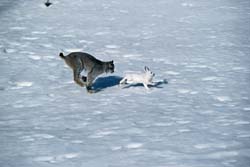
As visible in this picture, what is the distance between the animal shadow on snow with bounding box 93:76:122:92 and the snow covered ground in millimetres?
21

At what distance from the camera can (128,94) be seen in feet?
29.2

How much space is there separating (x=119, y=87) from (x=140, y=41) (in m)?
4.57

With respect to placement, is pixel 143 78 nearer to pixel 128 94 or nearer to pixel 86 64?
pixel 128 94

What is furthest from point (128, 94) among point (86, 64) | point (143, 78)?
point (86, 64)

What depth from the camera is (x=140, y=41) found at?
13758 millimetres

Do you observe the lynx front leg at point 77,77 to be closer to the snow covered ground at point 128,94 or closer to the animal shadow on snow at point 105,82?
the snow covered ground at point 128,94

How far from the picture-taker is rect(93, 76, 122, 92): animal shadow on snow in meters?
9.45

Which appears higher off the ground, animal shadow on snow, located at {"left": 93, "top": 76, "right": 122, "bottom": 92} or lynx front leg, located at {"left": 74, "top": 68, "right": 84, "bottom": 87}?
lynx front leg, located at {"left": 74, "top": 68, "right": 84, "bottom": 87}

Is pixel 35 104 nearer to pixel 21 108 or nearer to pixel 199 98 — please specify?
pixel 21 108

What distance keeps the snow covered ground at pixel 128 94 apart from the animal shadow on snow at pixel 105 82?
0.07 ft

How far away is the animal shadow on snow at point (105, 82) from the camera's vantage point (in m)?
9.45

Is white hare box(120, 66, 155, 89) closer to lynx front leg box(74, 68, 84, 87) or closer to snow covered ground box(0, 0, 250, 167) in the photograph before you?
snow covered ground box(0, 0, 250, 167)

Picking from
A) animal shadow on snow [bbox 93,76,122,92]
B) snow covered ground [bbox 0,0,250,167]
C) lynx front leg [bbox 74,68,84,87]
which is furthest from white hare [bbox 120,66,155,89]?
lynx front leg [bbox 74,68,84,87]

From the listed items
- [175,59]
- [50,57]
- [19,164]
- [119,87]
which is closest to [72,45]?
[50,57]
